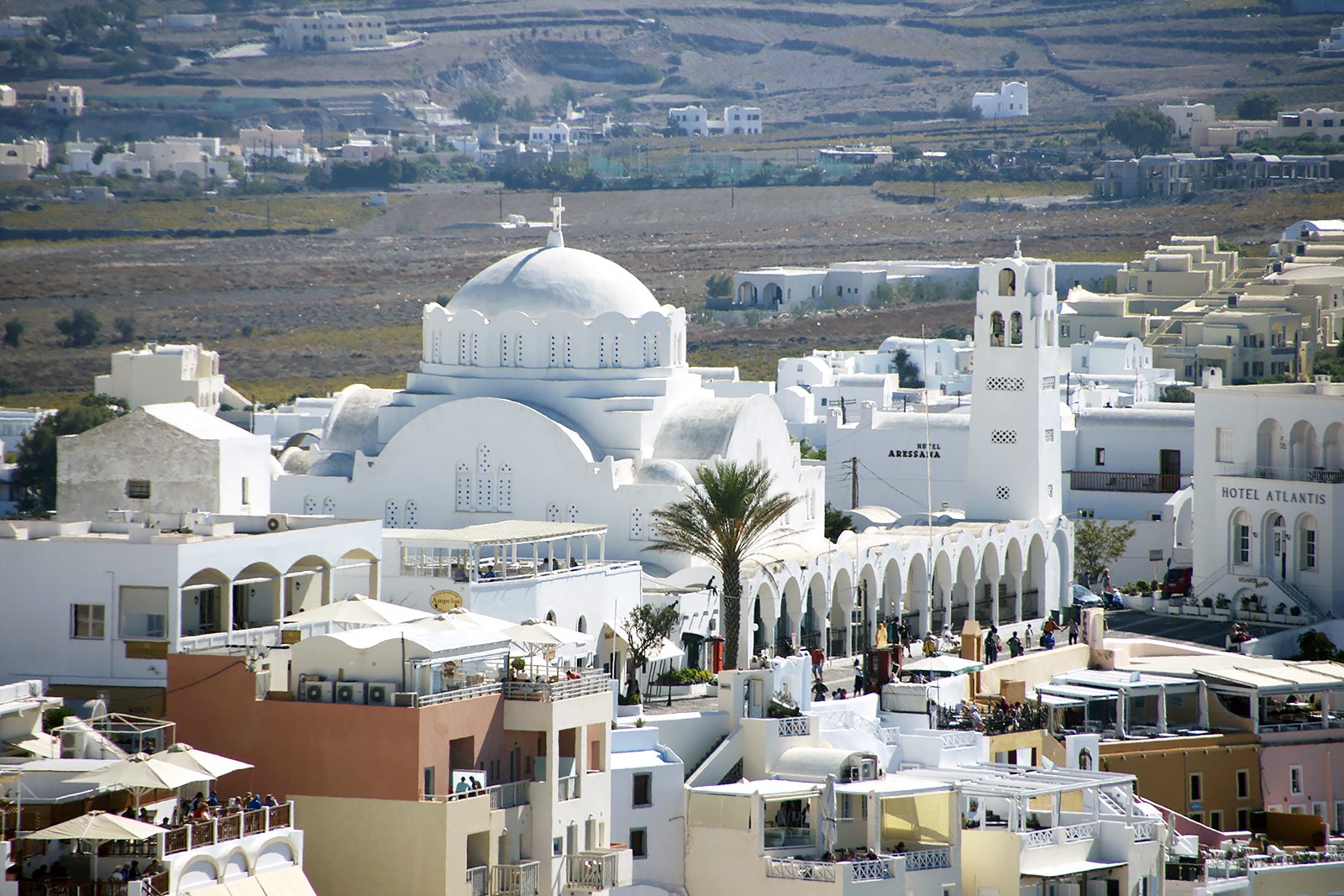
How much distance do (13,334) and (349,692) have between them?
97218 millimetres

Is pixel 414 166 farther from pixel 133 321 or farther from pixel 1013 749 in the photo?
pixel 1013 749

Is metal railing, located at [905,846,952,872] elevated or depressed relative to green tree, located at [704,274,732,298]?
depressed

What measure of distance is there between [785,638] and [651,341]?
7.05 m

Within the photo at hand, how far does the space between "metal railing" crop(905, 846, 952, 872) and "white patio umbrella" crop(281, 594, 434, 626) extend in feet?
23.9

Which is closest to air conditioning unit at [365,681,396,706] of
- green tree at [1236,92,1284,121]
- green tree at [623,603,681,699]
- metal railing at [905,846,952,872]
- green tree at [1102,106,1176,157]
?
metal railing at [905,846,952,872]

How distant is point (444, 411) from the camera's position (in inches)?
1993

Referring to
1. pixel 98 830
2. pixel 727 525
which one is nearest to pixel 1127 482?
pixel 727 525

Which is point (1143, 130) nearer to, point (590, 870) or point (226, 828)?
point (590, 870)

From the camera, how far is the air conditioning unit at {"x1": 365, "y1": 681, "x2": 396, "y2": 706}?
30547 mm

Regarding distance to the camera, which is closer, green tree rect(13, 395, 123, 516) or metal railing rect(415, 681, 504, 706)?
metal railing rect(415, 681, 504, 706)

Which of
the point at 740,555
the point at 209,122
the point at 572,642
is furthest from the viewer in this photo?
the point at 209,122

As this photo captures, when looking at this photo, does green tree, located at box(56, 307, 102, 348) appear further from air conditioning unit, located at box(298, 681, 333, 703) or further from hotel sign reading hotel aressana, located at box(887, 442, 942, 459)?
air conditioning unit, located at box(298, 681, 333, 703)

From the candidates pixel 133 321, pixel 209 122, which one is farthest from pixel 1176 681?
pixel 209 122

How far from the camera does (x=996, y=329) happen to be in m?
60.2
